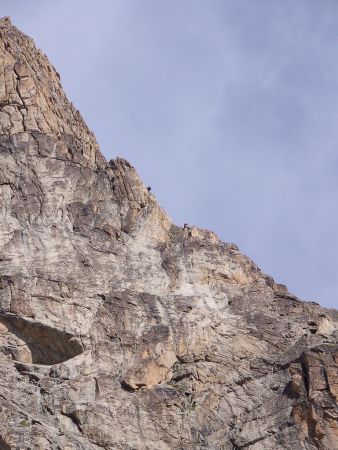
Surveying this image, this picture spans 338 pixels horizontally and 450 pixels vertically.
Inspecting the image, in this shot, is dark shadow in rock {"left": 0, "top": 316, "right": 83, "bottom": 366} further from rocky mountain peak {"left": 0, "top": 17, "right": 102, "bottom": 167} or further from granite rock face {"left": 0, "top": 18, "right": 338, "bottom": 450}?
rocky mountain peak {"left": 0, "top": 17, "right": 102, "bottom": 167}

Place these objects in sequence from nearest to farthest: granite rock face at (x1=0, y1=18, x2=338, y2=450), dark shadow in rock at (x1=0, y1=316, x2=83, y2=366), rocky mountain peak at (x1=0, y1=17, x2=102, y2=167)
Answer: granite rock face at (x1=0, y1=18, x2=338, y2=450) < dark shadow in rock at (x1=0, y1=316, x2=83, y2=366) < rocky mountain peak at (x1=0, y1=17, x2=102, y2=167)

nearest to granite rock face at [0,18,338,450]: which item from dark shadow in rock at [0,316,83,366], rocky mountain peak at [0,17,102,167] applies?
dark shadow in rock at [0,316,83,366]

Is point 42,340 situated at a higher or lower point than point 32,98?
lower

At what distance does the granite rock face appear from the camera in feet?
197

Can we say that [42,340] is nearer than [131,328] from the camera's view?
Yes

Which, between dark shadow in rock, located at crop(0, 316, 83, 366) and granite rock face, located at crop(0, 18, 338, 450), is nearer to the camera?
granite rock face, located at crop(0, 18, 338, 450)

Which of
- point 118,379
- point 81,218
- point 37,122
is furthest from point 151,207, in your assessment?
point 118,379

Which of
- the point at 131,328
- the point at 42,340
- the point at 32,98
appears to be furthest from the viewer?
the point at 32,98

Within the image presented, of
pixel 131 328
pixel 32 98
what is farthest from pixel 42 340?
pixel 32 98

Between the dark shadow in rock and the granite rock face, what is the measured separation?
0.08 meters

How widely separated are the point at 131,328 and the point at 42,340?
4.83 metres

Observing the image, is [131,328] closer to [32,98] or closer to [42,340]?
[42,340]

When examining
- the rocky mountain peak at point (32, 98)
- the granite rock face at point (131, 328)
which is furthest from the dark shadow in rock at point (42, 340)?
the rocky mountain peak at point (32, 98)

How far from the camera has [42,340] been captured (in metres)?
64.8
